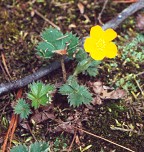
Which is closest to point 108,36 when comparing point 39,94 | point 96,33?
point 96,33

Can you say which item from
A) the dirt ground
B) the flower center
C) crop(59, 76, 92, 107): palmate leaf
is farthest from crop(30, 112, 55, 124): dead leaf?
the flower center

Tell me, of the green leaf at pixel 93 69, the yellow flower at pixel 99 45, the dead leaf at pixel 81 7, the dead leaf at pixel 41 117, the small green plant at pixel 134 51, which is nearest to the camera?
the yellow flower at pixel 99 45

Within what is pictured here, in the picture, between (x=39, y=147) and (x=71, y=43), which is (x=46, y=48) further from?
(x=39, y=147)

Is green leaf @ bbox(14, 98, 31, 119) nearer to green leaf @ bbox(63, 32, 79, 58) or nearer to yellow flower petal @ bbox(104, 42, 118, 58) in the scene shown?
green leaf @ bbox(63, 32, 79, 58)

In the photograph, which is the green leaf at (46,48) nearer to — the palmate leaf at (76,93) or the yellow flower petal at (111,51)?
the palmate leaf at (76,93)

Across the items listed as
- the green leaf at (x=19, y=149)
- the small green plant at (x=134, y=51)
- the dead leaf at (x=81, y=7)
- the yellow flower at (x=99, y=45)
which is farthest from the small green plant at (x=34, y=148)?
the dead leaf at (x=81, y=7)

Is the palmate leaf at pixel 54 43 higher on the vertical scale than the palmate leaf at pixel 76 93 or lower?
higher

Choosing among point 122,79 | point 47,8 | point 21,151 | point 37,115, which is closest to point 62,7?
point 47,8
